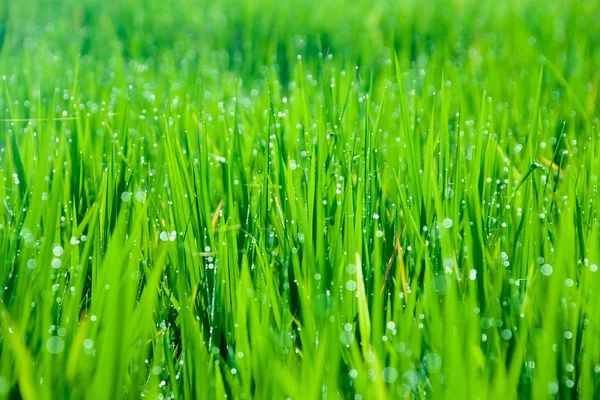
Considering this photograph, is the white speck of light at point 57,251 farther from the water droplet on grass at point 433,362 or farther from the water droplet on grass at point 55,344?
the water droplet on grass at point 433,362

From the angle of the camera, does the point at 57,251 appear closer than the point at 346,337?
No

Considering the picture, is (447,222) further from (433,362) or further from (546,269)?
(433,362)

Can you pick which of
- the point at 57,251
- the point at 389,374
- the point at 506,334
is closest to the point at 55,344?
the point at 57,251

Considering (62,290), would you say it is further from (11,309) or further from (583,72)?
(583,72)

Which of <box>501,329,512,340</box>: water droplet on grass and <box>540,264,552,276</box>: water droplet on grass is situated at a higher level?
<box>540,264,552,276</box>: water droplet on grass

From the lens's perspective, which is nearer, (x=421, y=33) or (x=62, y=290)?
(x=62, y=290)

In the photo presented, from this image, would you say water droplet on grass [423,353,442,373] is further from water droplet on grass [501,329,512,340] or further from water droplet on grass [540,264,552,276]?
water droplet on grass [540,264,552,276]

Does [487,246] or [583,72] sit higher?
[583,72]

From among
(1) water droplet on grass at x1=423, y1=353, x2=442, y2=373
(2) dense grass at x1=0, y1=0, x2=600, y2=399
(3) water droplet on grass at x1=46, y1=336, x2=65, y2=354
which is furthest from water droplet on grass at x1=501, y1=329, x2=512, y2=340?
(3) water droplet on grass at x1=46, y1=336, x2=65, y2=354

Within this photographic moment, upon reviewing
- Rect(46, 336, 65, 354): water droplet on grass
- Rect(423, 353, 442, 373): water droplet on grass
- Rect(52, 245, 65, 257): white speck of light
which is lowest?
Rect(423, 353, 442, 373): water droplet on grass

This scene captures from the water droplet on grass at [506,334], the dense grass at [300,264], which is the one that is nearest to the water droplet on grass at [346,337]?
the dense grass at [300,264]

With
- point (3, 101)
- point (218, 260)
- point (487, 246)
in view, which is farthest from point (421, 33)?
point (218, 260)
